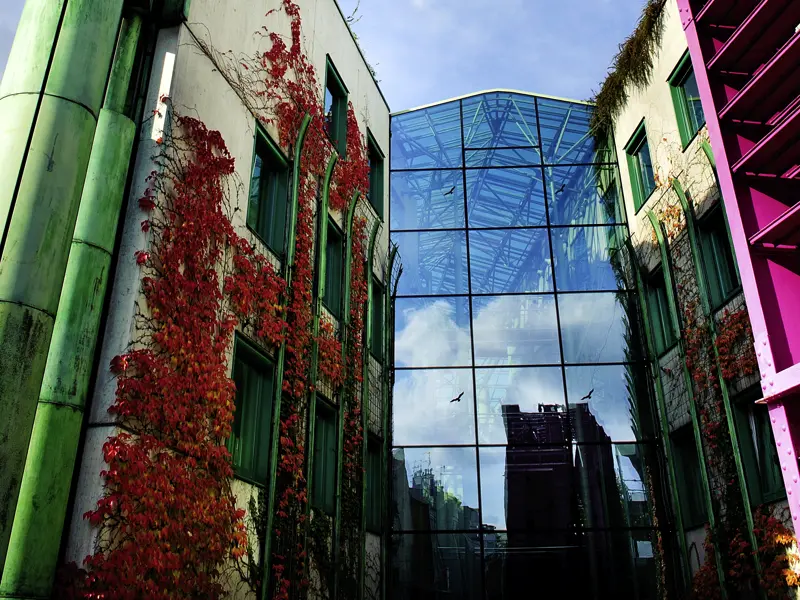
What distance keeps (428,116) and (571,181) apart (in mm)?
3524

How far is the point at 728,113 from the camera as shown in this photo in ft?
19.9

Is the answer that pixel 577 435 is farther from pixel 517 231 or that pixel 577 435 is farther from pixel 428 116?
pixel 428 116

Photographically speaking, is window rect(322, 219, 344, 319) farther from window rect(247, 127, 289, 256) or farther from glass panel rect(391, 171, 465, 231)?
glass panel rect(391, 171, 465, 231)

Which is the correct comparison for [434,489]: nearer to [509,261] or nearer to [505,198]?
[509,261]

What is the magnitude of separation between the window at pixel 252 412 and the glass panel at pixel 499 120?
8928 millimetres

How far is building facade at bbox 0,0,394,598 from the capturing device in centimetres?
378

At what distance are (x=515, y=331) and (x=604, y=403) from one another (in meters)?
2.15

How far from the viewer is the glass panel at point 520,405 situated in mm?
12555

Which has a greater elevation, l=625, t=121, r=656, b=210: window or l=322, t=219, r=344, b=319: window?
l=625, t=121, r=656, b=210: window

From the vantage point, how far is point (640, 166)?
44.3 feet

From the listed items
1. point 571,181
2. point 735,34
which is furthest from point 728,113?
point 571,181

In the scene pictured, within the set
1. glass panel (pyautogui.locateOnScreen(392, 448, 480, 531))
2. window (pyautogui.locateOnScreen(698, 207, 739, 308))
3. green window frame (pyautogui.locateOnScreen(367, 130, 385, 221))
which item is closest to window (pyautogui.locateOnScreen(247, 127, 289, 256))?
green window frame (pyautogui.locateOnScreen(367, 130, 385, 221))

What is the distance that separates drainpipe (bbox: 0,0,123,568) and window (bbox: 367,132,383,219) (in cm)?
974

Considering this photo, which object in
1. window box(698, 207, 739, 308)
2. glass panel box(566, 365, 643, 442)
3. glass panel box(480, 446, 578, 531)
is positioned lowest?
glass panel box(480, 446, 578, 531)
